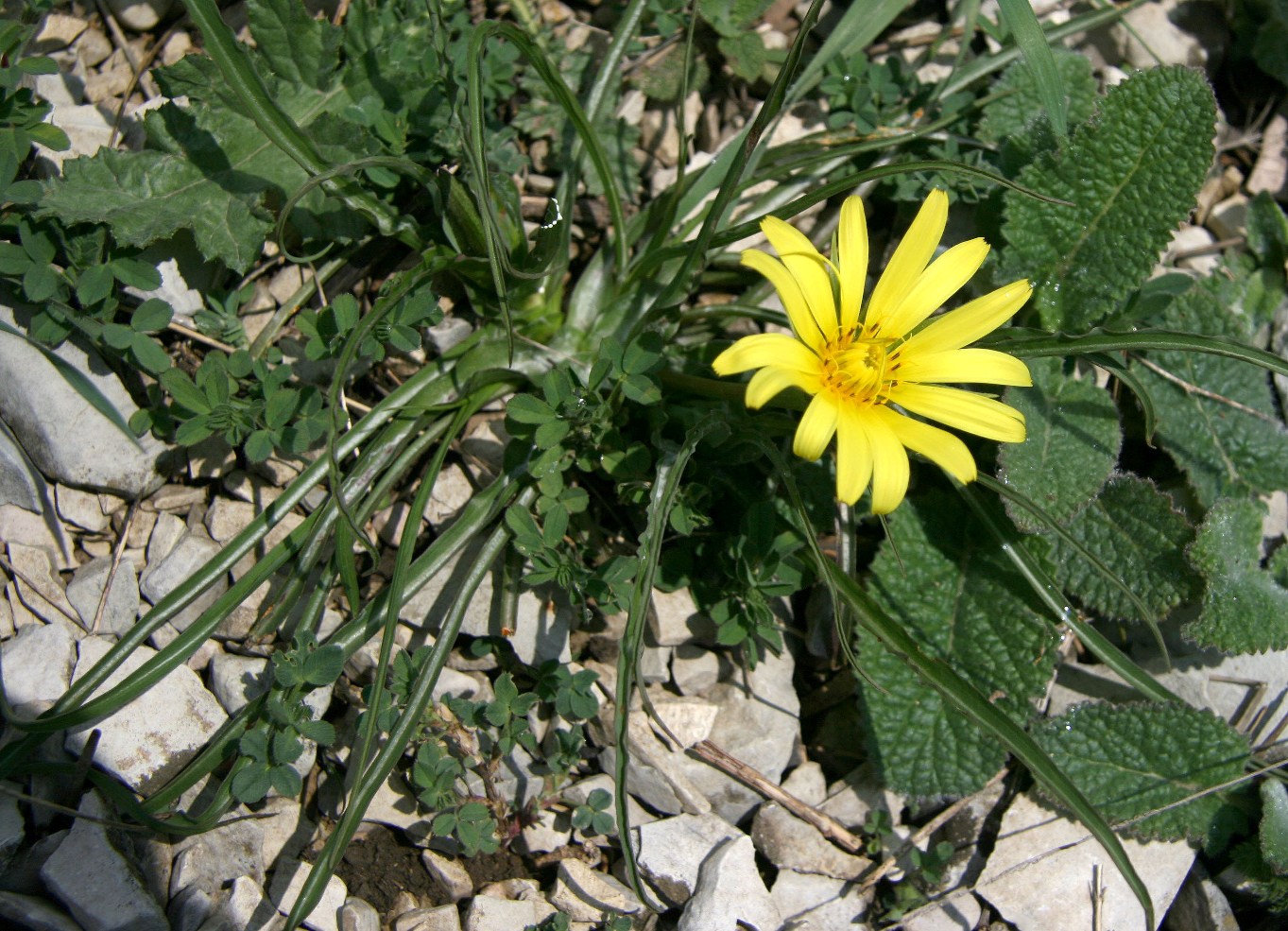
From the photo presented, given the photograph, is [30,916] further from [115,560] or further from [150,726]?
[115,560]

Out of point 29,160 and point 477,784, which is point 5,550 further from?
point 477,784

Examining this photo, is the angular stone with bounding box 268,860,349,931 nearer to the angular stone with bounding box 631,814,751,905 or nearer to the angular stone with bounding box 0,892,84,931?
the angular stone with bounding box 0,892,84,931

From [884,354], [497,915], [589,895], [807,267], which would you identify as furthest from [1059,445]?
[497,915]

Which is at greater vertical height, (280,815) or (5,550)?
(5,550)

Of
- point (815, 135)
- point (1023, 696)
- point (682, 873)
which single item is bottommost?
point (682, 873)

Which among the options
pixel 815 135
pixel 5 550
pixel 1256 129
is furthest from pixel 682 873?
pixel 1256 129

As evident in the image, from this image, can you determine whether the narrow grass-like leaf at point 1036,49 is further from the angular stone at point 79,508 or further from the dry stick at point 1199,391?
the angular stone at point 79,508

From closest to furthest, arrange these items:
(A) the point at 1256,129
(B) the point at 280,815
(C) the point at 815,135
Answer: (B) the point at 280,815, (C) the point at 815,135, (A) the point at 1256,129

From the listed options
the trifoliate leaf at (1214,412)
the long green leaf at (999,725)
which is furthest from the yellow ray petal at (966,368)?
the trifoliate leaf at (1214,412)
